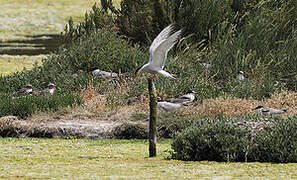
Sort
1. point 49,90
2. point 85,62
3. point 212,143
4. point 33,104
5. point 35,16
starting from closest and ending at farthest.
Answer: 1. point 212,143
2. point 33,104
3. point 49,90
4. point 85,62
5. point 35,16

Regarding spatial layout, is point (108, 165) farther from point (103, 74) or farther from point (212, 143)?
point (103, 74)

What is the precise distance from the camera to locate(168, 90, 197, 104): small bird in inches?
485

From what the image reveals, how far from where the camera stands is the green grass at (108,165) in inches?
303

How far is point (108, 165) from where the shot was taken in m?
8.46

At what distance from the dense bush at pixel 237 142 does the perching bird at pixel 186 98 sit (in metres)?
3.18

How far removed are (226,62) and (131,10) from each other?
4.01m

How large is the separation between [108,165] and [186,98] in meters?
4.16

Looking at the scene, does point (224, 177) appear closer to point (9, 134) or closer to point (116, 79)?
point (9, 134)

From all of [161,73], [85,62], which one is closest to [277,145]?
[161,73]

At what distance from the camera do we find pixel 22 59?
22.9 metres

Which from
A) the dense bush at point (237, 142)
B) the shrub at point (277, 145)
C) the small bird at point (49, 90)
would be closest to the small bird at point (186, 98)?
the small bird at point (49, 90)

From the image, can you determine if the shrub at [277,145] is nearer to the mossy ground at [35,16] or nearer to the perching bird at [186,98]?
the perching bird at [186,98]

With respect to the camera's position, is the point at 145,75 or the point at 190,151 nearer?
the point at 190,151

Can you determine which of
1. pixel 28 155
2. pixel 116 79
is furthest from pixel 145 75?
pixel 28 155
